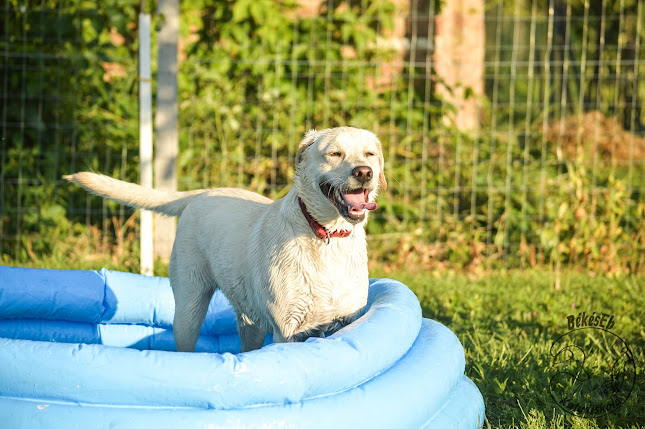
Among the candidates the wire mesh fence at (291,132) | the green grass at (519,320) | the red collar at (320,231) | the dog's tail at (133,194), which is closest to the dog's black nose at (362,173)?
the red collar at (320,231)

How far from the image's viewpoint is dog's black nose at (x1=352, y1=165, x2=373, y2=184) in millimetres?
3026

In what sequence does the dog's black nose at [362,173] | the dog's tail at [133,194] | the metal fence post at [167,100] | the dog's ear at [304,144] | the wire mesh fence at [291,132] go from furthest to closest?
the wire mesh fence at [291,132], the metal fence post at [167,100], the dog's tail at [133,194], the dog's ear at [304,144], the dog's black nose at [362,173]

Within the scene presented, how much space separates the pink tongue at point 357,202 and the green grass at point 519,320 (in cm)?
122

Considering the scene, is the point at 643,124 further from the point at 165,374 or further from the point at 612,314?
the point at 165,374

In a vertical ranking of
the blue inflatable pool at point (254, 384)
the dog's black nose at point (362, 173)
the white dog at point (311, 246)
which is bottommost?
the blue inflatable pool at point (254, 384)

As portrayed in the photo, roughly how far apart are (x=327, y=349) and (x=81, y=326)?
241 centimetres

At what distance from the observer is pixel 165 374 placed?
245cm

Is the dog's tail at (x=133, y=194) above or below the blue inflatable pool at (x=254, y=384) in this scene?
above

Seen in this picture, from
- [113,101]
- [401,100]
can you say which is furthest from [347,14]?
[113,101]

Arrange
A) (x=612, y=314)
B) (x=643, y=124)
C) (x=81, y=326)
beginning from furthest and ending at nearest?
(x=643, y=124) < (x=612, y=314) < (x=81, y=326)

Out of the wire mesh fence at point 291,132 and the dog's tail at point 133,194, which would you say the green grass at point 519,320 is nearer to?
the wire mesh fence at point 291,132

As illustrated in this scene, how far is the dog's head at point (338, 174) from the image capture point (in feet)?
10.0

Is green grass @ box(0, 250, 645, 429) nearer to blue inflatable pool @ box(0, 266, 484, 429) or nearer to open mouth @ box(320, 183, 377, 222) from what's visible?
blue inflatable pool @ box(0, 266, 484, 429)

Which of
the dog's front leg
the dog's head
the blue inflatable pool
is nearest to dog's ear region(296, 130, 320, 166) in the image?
the dog's head
